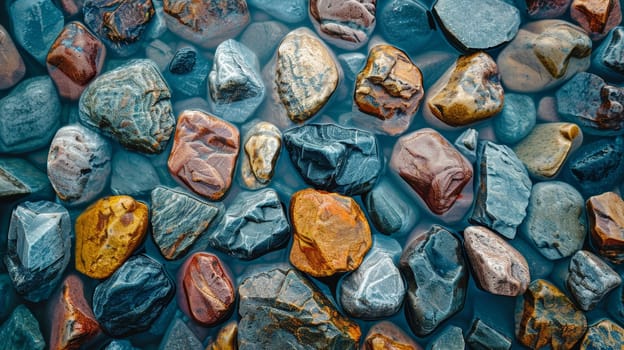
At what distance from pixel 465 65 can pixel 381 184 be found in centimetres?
81

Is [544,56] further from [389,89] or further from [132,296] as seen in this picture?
[132,296]

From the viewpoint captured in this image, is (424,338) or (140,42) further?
(140,42)

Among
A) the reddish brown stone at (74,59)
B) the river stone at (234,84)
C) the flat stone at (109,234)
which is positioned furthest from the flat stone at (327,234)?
the reddish brown stone at (74,59)

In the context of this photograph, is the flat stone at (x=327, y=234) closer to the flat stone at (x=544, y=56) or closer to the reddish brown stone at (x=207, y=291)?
the reddish brown stone at (x=207, y=291)

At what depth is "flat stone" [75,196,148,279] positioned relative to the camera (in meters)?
2.14

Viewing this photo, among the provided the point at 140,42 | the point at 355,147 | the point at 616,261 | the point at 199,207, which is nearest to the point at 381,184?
the point at 355,147

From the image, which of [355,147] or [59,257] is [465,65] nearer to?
[355,147]

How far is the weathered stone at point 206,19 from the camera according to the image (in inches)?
96.0

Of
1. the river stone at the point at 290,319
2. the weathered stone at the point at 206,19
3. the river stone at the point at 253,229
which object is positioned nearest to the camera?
the river stone at the point at 290,319

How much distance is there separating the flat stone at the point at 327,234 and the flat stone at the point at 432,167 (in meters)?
0.36

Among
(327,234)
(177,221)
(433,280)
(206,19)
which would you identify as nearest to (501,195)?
(433,280)

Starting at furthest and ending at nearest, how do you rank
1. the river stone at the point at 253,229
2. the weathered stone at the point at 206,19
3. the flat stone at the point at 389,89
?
the weathered stone at the point at 206,19 → the flat stone at the point at 389,89 → the river stone at the point at 253,229

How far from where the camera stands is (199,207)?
221cm

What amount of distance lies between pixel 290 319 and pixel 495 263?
105 cm
